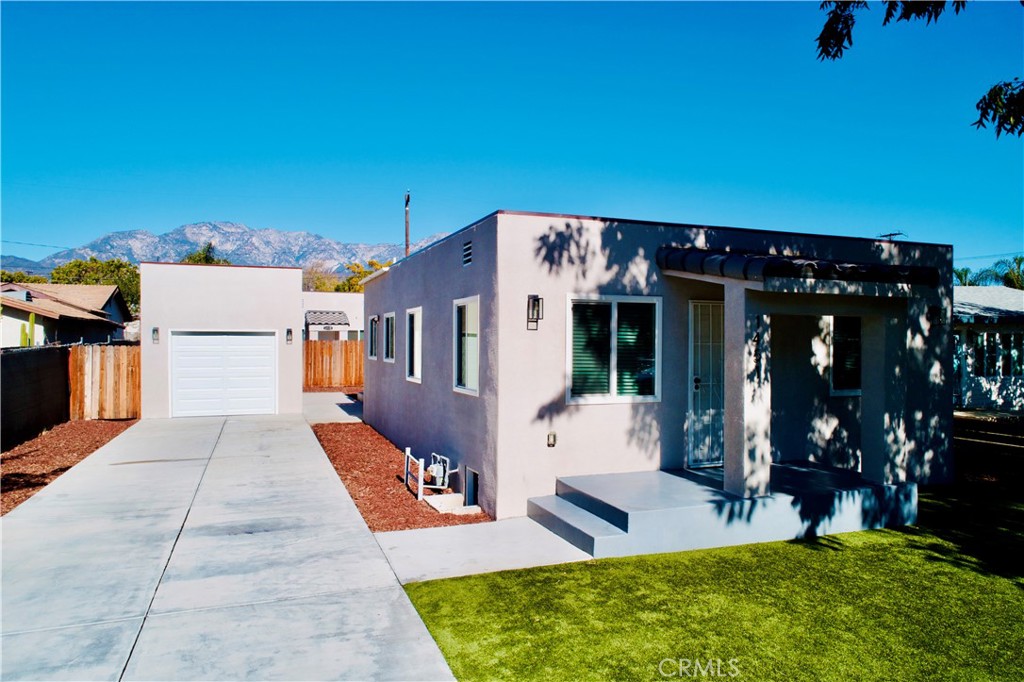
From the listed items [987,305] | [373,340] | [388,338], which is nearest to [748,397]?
[388,338]

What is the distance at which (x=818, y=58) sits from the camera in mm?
8836

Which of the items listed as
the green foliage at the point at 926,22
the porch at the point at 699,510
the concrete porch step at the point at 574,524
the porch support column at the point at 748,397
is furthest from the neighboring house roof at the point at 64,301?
the green foliage at the point at 926,22

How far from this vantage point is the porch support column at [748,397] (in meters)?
6.75

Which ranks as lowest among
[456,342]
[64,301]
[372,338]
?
[456,342]

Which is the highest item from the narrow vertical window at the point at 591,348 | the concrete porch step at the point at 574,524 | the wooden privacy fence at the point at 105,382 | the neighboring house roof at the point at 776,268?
the neighboring house roof at the point at 776,268

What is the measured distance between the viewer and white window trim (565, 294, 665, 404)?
770 cm

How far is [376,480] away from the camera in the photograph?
9.89 meters

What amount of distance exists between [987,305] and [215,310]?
73.6 feet

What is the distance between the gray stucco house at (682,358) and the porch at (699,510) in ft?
0.31

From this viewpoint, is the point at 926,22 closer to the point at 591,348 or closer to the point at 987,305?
the point at 591,348

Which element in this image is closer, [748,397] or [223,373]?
[748,397]

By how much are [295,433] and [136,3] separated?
955 centimetres

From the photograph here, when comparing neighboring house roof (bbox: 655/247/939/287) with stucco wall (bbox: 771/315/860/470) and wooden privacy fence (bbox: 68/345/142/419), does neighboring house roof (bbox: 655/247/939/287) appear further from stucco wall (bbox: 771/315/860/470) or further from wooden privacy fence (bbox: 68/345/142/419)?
wooden privacy fence (bbox: 68/345/142/419)

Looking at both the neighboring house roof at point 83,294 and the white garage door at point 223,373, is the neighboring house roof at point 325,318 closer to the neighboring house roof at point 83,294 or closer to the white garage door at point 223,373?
the neighboring house roof at point 83,294
